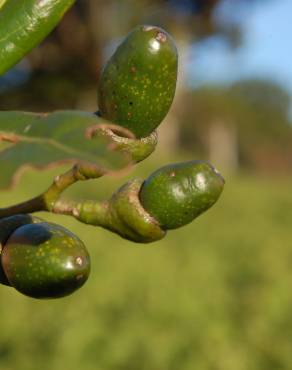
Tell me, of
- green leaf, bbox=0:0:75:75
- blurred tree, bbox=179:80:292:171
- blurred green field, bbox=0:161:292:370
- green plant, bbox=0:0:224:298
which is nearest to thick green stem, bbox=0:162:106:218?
green plant, bbox=0:0:224:298

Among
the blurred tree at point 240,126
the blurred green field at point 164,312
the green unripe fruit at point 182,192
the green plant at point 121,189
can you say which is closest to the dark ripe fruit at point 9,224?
the green plant at point 121,189

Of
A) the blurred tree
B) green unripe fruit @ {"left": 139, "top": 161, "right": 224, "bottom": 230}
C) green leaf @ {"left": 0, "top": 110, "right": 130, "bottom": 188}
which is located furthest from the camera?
the blurred tree

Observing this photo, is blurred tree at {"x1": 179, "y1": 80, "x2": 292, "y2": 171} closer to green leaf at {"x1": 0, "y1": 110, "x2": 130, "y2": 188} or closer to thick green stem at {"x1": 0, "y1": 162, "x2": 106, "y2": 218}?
thick green stem at {"x1": 0, "y1": 162, "x2": 106, "y2": 218}

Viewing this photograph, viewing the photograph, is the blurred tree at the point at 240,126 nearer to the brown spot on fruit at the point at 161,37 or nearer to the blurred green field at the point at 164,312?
the blurred green field at the point at 164,312

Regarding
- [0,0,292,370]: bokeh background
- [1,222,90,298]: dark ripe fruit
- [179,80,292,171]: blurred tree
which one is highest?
[1,222,90,298]: dark ripe fruit

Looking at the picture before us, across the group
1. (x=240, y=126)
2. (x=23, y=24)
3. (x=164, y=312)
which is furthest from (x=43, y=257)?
(x=240, y=126)

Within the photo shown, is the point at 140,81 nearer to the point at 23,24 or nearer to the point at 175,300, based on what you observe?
the point at 23,24

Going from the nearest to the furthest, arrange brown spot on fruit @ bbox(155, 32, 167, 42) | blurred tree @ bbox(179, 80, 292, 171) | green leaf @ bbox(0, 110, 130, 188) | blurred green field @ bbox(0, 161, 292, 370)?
green leaf @ bbox(0, 110, 130, 188)
brown spot on fruit @ bbox(155, 32, 167, 42)
blurred green field @ bbox(0, 161, 292, 370)
blurred tree @ bbox(179, 80, 292, 171)

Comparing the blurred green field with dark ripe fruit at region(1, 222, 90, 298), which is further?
the blurred green field
